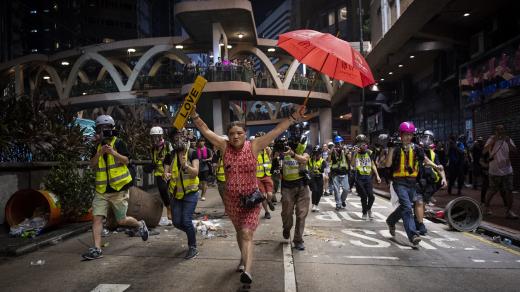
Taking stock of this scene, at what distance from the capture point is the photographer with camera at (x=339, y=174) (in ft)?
36.8

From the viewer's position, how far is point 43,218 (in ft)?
24.3

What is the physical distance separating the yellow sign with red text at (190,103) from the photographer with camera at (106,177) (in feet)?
4.68

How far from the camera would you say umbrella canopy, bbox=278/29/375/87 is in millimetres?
4906

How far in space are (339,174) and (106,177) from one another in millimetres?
7073

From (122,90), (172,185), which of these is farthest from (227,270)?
(122,90)

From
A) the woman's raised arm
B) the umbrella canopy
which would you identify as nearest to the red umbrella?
the umbrella canopy

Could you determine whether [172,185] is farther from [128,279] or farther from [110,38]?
[110,38]

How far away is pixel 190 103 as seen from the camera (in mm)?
4750

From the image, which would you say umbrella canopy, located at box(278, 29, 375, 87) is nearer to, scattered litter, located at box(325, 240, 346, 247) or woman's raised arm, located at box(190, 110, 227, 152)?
woman's raised arm, located at box(190, 110, 227, 152)

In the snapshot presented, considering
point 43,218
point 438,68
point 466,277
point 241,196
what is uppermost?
point 438,68

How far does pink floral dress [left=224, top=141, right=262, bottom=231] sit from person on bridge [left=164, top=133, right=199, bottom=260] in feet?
4.17

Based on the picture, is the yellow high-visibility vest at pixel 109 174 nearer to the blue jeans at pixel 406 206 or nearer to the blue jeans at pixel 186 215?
the blue jeans at pixel 186 215

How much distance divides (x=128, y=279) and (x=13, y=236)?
11.1 ft

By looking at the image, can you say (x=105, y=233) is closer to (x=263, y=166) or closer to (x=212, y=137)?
(x=263, y=166)
